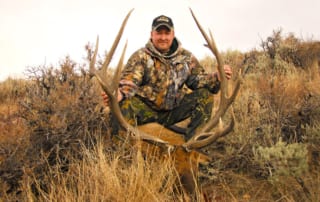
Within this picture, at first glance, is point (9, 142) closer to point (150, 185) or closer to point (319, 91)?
point (150, 185)

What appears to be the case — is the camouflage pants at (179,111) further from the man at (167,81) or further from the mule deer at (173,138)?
the mule deer at (173,138)

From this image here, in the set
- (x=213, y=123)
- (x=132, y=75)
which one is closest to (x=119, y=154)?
(x=213, y=123)

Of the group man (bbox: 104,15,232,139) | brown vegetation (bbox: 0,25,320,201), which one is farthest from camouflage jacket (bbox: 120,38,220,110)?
brown vegetation (bbox: 0,25,320,201)

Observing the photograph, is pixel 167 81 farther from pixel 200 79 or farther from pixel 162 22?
pixel 162 22

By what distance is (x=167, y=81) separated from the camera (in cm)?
524

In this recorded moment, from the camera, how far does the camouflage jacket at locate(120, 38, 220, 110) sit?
512cm

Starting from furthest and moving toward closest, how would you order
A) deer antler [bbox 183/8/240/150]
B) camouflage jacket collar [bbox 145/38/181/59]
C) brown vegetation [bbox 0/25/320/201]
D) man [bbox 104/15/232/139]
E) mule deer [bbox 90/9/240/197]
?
1. camouflage jacket collar [bbox 145/38/181/59]
2. man [bbox 104/15/232/139]
3. deer antler [bbox 183/8/240/150]
4. mule deer [bbox 90/9/240/197]
5. brown vegetation [bbox 0/25/320/201]

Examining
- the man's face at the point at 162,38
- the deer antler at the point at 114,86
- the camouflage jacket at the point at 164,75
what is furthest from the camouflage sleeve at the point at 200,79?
the deer antler at the point at 114,86

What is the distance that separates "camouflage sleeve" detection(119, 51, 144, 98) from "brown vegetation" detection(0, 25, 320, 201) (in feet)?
1.16

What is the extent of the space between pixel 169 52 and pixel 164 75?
0.32 metres

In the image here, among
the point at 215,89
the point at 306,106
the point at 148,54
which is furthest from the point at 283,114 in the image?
the point at 148,54

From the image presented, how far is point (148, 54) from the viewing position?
520cm

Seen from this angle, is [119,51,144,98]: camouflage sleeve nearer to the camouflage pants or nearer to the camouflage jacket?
the camouflage jacket

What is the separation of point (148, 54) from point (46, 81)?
127cm
